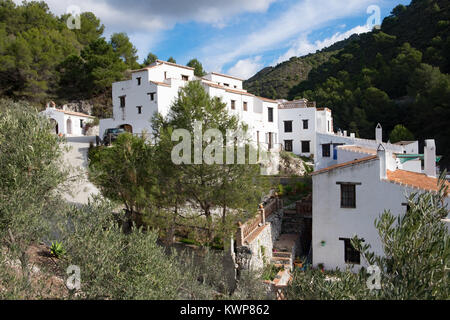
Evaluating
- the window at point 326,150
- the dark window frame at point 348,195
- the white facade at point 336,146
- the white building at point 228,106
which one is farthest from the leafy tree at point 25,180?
the window at point 326,150

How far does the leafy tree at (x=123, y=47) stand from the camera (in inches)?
1642

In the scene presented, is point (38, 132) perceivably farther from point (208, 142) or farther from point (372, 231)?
point (372, 231)

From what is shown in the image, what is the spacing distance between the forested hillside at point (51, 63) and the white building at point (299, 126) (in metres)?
19.0

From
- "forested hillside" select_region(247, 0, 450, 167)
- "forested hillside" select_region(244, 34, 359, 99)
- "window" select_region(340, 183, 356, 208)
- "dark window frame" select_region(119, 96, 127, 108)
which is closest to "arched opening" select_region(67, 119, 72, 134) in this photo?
"dark window frame" select_region(119, 96, 127, 108)

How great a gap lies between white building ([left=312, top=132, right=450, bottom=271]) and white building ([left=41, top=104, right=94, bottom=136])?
26019 mm

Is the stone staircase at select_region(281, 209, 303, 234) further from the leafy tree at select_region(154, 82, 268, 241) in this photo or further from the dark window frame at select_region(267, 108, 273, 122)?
the dark window frame at select_region(267, 108, 273, 122)

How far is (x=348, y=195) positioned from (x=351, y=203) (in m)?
0.39

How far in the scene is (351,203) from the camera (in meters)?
14.6

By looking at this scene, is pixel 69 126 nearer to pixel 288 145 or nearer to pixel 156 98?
pixel 156 98

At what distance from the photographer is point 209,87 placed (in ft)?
90.3

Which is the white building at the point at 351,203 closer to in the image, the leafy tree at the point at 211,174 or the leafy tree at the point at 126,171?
the leafy tree at the point at 211,174

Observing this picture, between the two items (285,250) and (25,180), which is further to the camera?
(285,250)

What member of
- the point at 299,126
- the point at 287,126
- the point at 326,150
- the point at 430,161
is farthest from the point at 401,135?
the point at 430,161
